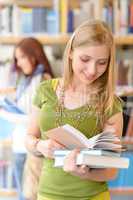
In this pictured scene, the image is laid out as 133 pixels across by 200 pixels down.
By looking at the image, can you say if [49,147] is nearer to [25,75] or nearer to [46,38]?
[25,75]

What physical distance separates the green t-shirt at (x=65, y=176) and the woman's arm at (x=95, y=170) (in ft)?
0.09

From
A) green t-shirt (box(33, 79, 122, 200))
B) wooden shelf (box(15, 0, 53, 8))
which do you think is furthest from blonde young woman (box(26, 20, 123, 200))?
wooden shelf (box(15, 0, 53, 8))

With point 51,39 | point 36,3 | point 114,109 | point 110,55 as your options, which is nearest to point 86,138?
point 114,109

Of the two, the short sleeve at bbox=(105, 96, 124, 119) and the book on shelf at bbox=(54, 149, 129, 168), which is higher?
the short sleeve at bbox=(105, 96, 124, 119)

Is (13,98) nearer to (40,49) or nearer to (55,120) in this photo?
(40,49)

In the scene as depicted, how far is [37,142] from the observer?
4.88ft

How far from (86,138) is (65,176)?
155 millimetres

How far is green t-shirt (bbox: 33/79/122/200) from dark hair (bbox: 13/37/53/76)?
5.24 feet

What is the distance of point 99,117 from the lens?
4.68 feet

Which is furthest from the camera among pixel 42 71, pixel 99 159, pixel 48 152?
pixel 42 71

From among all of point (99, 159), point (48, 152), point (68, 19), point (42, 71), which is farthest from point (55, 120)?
point (68, 19)

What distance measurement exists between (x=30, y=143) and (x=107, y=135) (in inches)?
11.6

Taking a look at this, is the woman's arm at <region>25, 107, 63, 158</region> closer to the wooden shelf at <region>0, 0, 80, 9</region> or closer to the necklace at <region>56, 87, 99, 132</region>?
the necklace at <region>56, 87, 99, 132</region>

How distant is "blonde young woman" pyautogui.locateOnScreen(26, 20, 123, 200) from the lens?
1413mm
